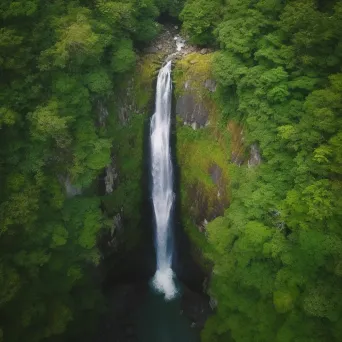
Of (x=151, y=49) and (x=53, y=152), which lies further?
(x=151, y=49)

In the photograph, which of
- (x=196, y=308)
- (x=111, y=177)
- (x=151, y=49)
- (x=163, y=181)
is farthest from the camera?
(x=151, y=49)

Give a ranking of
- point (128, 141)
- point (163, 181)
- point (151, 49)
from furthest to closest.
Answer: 1. point (151, 49)
2. point (163, 181)
3. point (128, 141)

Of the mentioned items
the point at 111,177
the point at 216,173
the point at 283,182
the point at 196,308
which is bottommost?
the point at 196,308

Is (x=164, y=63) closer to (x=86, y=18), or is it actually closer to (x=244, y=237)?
(x=86, y=18)

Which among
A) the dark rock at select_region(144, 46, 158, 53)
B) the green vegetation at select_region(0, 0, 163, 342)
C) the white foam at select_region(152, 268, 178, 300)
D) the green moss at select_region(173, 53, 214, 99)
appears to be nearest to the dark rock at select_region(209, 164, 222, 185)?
the green moss at select_region(173, 53, 214, 99)

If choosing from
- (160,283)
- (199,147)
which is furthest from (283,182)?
(160,283)

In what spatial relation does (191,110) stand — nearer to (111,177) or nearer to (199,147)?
(199,147)
